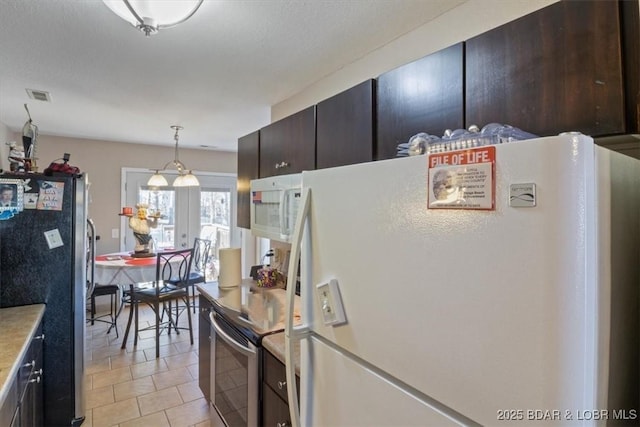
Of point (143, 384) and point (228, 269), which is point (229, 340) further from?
point (143, 384)

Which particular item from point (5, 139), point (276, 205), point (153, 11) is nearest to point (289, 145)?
point (276, 205)

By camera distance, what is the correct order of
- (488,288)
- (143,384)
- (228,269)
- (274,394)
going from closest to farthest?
(488,288) < (274,394) < (228,269) < (143,384)

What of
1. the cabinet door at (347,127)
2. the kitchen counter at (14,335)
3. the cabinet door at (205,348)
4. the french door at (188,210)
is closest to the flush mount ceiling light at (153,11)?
the cabinet door at (347,127)

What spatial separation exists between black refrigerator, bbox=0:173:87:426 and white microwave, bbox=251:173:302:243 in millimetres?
1151

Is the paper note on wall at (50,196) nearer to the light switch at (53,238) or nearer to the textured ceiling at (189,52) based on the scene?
the light switch at (53,238)

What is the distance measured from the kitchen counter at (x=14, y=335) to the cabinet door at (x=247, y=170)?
4.33ft

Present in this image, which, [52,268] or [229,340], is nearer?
[229,340]

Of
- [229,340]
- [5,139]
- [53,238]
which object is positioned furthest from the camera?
[5,139]

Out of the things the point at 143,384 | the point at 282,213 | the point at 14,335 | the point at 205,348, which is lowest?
the point at 143,384

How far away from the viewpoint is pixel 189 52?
2.02 m

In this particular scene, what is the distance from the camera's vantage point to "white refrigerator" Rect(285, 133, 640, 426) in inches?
20.2

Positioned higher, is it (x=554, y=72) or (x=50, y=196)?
(x=554, y=72)

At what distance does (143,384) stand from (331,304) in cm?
271

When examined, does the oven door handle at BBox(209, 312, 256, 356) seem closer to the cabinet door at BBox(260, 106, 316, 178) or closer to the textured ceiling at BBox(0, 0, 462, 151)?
the cabinet door at BBox(260, 106, 316, 178)
